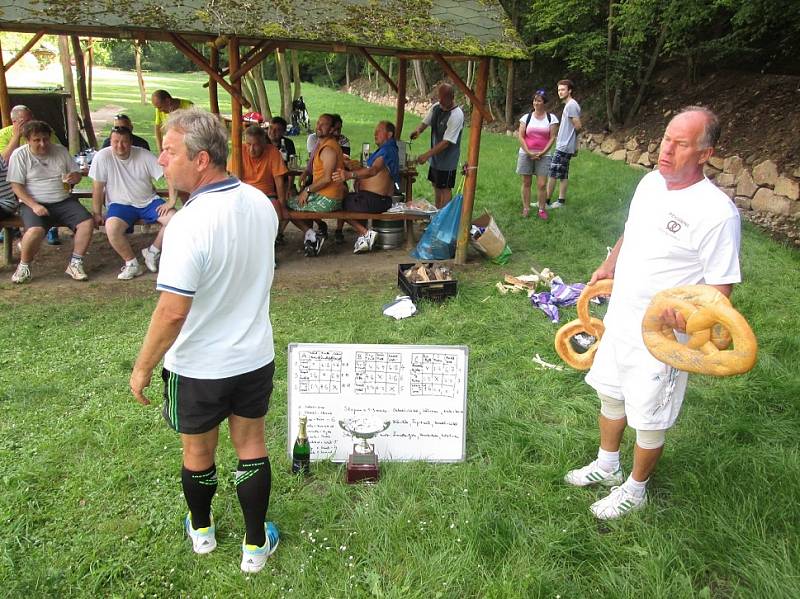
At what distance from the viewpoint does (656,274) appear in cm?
244

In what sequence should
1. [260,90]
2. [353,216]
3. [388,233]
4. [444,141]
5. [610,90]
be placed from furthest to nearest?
1. [260,90]
2. [610,90]
3. [444,141]
4. [388,233]
5. [353,216]

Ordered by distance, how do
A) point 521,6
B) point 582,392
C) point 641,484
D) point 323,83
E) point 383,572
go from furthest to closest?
point 323,83, point 521,6, point 582,392, point 641,484, point 383,572

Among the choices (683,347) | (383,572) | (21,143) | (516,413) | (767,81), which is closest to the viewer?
(683,347)

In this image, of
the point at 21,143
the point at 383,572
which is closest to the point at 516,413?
the point at 383,572

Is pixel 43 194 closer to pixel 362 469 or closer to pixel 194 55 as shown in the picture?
pixel 194 55

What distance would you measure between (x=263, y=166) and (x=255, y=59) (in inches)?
48.6

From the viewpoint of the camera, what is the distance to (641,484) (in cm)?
273

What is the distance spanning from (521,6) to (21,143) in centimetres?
1870

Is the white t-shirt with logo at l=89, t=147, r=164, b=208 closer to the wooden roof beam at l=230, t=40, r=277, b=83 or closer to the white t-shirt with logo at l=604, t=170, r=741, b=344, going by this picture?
the wooden roof beam at l=230, t=40, r=277, b=83

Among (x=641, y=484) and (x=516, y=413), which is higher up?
(x=641, y=484)

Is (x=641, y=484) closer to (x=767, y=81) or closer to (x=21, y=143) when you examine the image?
(x=21, y=143)

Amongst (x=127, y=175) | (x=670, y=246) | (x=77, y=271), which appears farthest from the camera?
(x=127, y=175)

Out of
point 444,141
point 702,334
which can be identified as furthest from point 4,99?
point 702,334

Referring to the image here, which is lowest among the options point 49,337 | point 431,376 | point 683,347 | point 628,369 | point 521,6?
point 49,337
